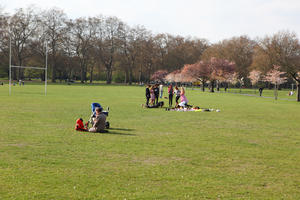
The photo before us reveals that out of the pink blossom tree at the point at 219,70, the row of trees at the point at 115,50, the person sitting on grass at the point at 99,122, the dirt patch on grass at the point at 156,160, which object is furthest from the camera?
the row of trees at the point at 115,50

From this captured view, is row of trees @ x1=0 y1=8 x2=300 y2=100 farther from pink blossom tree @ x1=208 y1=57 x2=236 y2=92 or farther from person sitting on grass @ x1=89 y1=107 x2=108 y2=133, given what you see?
person sitting on grass @ x1=89 y1=107 x2=108 y2=133

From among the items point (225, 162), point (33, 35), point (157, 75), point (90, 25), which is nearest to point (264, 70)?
point (157, 75)

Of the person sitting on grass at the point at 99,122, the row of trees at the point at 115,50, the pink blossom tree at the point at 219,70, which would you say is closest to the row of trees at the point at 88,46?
the row of trees at the point at 115,50

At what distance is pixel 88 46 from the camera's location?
87750mm

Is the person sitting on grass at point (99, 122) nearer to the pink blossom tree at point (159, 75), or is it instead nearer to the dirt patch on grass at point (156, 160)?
the dirt patch on grass at point (156, 160)

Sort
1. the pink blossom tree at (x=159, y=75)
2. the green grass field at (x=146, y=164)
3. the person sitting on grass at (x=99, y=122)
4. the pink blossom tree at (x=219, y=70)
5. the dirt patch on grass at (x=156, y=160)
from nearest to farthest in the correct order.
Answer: the green grass field at (x=146, y=164) → the dirt patch on grass at (x=156, y=160) → the person sitting on grass at (x=99, y=122) → the pink blossom tree at (x=219, y=70) → the pink blossom tree at (x=159, y=75)

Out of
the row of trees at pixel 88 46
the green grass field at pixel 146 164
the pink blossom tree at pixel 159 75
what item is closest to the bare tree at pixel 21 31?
the row of trees at pixel 88 46

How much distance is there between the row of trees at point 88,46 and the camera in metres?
77.0

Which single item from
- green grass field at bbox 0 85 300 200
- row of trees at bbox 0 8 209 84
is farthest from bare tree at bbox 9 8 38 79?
green grass field at bbox 0 85 300 200

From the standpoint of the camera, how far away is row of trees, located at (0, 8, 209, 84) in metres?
77.0

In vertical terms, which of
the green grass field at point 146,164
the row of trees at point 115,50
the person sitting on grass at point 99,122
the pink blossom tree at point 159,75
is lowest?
the green grass field at point 146,164

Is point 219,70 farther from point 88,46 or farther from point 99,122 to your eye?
point 99,122

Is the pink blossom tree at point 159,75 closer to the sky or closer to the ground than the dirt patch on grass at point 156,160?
closer to the sky

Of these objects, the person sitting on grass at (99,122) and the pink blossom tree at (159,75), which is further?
the pink blossom tree at (159,75)
